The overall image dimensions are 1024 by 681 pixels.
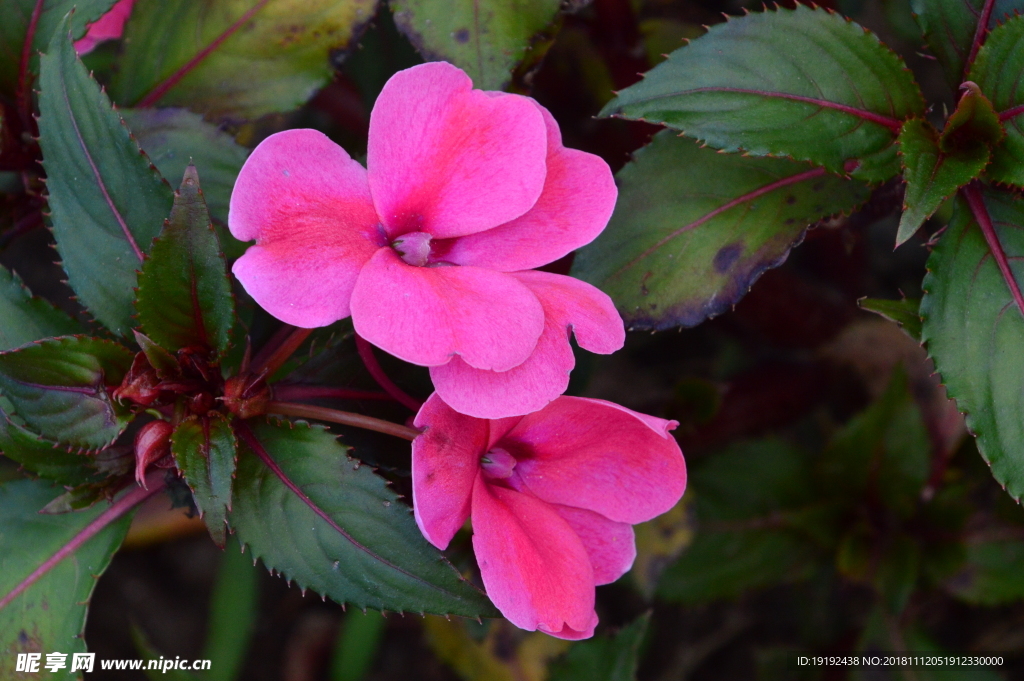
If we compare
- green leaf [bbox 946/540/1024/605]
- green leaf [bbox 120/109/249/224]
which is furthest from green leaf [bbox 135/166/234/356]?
green leaf [bbox 946/540/1024/605]

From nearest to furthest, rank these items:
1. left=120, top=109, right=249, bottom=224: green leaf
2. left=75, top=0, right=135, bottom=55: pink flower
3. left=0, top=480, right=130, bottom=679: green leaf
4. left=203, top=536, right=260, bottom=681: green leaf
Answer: left=0, top=480, right=130, bottom=679: green leaf < left=120, top=109, right=249, bottom=224: green leaf < left=75, top=0, right=135, bottom=55: pink flower < left=203, top=536, right=260, bottom=681: green leaf

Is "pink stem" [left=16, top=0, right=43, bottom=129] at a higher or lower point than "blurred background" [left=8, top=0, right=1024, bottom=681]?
higher

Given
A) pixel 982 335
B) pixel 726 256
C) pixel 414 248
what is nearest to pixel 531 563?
pixel 414 248

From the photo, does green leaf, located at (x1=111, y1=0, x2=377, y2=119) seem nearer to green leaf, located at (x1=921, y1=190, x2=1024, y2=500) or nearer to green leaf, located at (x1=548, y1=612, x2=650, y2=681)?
green leaf, located at (x1=921, y1=190, x2=1024, y2=500)

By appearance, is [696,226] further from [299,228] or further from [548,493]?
[299,228]

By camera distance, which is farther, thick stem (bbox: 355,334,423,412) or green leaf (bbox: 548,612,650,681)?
green leaf (bbox: 548,612,650,681)

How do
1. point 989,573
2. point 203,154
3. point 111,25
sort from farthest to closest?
point 989,573
point 111,25
point 203,154

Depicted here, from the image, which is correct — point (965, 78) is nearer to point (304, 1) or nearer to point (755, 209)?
point (755, 209)
